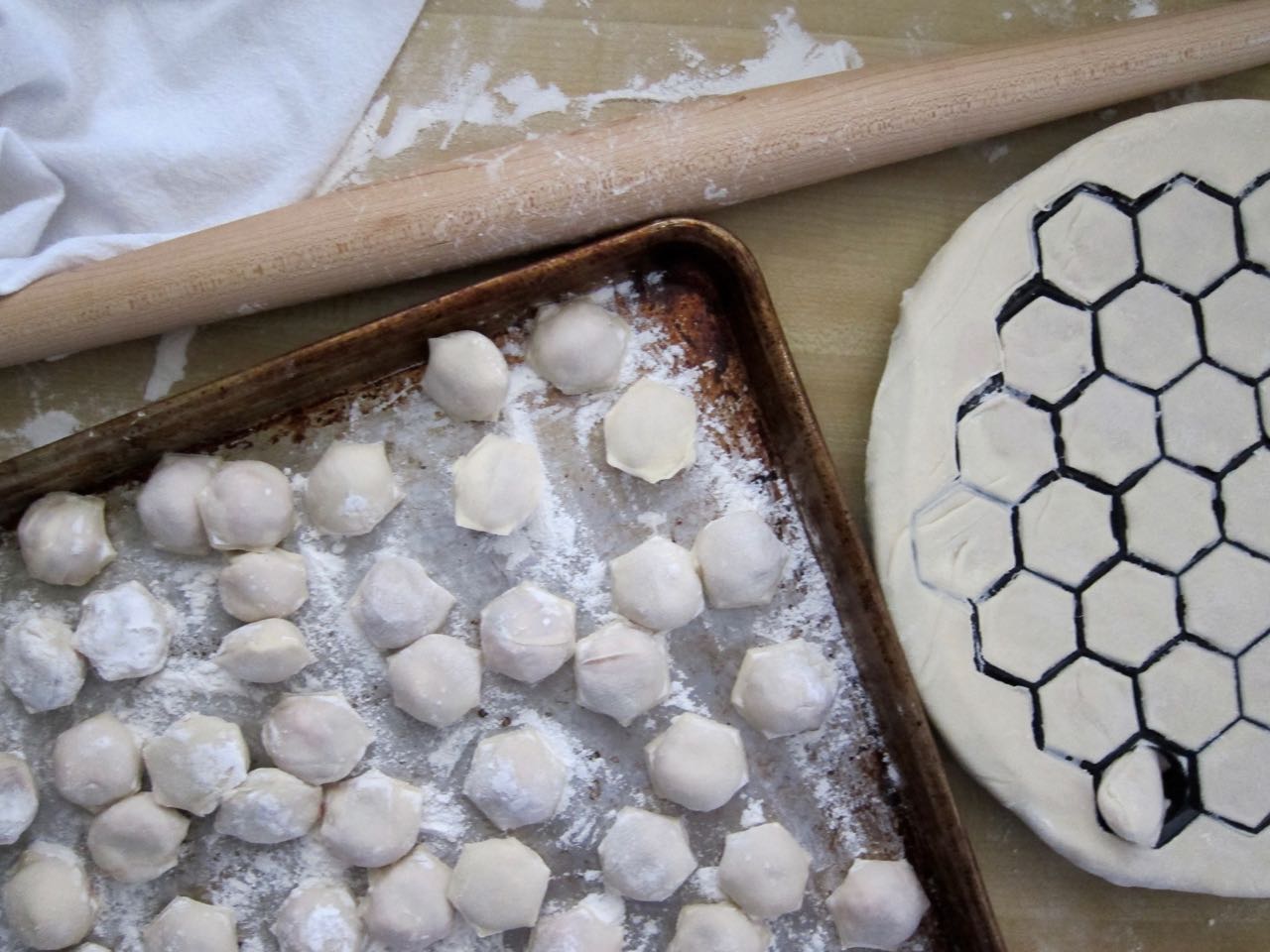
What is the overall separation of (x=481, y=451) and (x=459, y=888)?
34 cm

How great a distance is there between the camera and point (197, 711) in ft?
2.79

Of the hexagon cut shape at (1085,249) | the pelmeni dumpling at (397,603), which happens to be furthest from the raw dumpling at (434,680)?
the hexagon cut shape at (1085,249)

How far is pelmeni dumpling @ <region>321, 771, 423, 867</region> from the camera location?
82 cm

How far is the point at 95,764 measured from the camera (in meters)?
0.81

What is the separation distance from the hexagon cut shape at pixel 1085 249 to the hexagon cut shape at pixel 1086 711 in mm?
301

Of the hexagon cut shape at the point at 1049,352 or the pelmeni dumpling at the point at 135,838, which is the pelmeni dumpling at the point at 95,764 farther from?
the hexagon cut shape at the point at 1049,352

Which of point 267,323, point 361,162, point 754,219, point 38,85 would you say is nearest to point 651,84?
point 754,219

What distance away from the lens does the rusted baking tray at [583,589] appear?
2.73 ft

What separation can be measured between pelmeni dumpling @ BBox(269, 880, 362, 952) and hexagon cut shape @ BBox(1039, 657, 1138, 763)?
1.84ft

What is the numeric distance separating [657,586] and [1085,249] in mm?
437

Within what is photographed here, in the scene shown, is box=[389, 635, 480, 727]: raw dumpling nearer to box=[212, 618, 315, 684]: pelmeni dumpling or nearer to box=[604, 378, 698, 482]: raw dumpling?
box=[212, 618, 315, 684]: pelmeni dumpling

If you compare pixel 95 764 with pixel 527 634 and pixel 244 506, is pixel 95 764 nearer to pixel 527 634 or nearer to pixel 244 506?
pixel 244 506

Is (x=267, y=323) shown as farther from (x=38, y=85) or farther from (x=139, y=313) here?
(x=38, y=85)

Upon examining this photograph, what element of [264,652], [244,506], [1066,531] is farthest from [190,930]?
[1066,531]
